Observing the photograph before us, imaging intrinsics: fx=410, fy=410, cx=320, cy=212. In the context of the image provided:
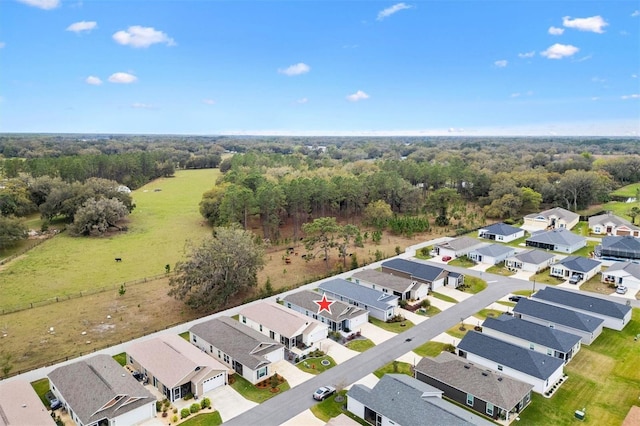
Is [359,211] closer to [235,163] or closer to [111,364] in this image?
[235,163]

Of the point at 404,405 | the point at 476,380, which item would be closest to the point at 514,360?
the point at 476,380

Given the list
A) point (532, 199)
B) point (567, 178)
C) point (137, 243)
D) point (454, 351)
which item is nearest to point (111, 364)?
point (454, 351)

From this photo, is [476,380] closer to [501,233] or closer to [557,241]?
[557,241]

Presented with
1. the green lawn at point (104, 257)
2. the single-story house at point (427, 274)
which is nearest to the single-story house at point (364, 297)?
the single-story house at point (427, 274)

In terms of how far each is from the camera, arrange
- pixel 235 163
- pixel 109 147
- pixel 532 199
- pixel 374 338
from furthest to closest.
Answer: pixel 109 147, pixel 235 163, pixel 532 199, pixel 374 338

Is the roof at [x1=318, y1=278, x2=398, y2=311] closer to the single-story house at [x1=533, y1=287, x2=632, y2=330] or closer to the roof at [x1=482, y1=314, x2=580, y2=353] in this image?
the roof at [x1=482, y1=314, x2=580, y2=353]

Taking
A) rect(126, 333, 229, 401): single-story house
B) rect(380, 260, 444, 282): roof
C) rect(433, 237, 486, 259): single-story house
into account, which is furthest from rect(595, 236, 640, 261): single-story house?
rect(126, 333, 229, 401): single-story house

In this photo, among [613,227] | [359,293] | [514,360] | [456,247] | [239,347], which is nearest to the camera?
[514,360]
